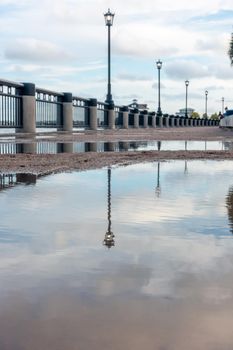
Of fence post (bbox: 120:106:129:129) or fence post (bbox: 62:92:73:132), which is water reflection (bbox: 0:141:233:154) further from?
fence post (bbox: 120:106:129:129)

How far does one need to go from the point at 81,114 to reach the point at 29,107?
1285 centimetres

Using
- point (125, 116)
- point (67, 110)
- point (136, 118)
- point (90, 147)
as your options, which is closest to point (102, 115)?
point (125, 116)

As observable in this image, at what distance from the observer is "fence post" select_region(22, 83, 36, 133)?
2980 centimetres

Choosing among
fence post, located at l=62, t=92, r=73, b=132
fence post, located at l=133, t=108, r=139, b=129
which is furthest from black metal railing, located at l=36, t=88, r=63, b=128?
fence post, located at l=133, t=108, r=139, b=129

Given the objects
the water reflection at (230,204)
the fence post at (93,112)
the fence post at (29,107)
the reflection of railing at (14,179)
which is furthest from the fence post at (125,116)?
the water reflection at (230,204)

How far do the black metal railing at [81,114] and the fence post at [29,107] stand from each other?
32.0 feet

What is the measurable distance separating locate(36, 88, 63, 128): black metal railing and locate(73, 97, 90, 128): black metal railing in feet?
9.03

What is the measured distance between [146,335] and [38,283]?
0.96 m

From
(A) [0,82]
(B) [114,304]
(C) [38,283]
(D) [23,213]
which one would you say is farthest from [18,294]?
(A) [0,82]

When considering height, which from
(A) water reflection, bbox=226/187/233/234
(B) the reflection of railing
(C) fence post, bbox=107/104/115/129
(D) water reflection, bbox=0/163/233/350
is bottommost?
(D) water reflection, bbox=0/163/233/350

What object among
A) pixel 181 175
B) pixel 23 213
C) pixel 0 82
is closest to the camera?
pixel 23 213

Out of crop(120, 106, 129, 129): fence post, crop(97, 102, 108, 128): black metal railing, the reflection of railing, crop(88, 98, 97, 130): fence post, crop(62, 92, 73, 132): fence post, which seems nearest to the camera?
the reflection of railing

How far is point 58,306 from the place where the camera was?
9.68 ft

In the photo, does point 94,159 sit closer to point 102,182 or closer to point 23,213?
point 102,182
